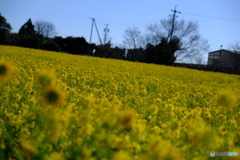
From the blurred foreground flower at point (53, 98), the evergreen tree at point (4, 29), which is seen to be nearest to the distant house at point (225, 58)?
the evergreen tree at point (4, 29)

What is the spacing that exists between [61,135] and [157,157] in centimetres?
91

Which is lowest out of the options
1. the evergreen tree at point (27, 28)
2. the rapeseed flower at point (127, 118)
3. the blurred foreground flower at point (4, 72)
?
the rapeseed flower at point (127, 118)

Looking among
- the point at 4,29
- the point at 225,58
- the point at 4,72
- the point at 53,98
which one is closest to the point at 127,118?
the point at 53,98

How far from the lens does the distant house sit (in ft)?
165

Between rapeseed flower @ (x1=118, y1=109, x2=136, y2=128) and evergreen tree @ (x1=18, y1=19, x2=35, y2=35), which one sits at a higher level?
evergreen tree @ (x1=18, y1=19, x2=35, y2=35)

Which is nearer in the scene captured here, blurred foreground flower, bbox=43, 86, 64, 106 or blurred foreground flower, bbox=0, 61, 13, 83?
blurred foreground flower, bbox=43, 86, 64, 106

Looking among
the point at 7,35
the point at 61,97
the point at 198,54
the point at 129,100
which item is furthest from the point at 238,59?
the point at 61,97

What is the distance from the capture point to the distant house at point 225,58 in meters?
50.2

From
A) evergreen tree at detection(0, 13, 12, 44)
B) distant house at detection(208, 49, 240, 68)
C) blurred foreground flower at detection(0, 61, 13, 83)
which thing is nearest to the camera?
blurred foreground flower at detection(0, 61, 13, 83)

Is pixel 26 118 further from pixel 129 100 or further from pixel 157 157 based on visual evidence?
pixel 129 100

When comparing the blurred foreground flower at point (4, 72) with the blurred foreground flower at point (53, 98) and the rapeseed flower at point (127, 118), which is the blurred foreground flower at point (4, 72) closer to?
the blurred foreground flower at point (53, 98)

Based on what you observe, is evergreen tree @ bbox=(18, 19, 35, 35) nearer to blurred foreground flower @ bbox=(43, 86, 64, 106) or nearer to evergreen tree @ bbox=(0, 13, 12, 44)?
evergreen tree @ bbox=(0, 13, 12, 44)

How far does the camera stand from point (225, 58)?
65250 mm

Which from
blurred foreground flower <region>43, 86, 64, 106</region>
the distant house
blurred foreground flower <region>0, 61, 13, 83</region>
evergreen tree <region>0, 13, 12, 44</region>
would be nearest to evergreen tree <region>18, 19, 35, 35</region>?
evergreen tree <region>0, 13, 12, 44</region>
